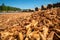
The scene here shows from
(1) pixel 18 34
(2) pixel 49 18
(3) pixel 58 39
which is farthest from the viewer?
(2) pixel 49 18

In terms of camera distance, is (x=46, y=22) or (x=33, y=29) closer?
(x=33, y=29)

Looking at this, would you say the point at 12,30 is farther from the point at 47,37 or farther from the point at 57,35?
the point at 57,35

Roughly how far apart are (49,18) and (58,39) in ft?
5.52

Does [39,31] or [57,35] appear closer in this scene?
[57,35]

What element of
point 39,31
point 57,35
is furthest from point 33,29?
point 57,35

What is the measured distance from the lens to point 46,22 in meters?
5.41

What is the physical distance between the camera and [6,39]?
4703mm

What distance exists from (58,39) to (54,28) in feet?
1.98

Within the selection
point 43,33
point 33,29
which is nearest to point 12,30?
point 33,29

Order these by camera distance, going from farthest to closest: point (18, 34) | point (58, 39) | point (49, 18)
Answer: point (49, 18)
point (18, 34)
point (58, 39)

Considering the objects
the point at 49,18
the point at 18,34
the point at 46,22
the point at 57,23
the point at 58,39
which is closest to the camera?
the point at 58,39

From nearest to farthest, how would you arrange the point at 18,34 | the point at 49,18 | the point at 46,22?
the point at 18,34, the point at 46,22, the point at 49,18

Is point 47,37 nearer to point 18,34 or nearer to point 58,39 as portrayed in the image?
point 58,39

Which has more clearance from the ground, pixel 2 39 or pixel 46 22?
pixel 46 22
